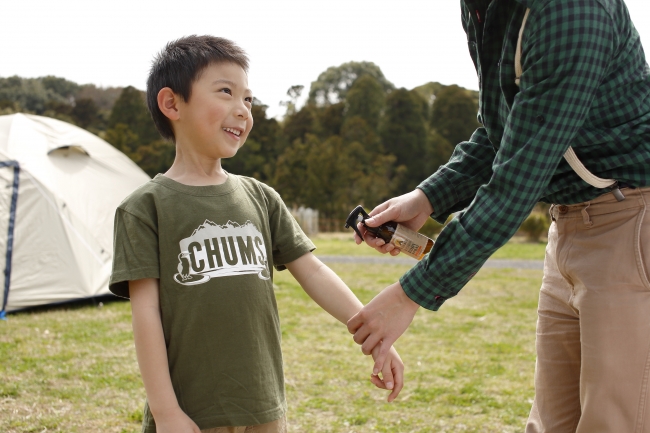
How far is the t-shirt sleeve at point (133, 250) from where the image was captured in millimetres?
1745

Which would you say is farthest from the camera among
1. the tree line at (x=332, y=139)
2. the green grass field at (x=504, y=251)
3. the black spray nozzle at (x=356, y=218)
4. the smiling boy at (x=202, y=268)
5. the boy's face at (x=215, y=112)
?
the tree line at (x=332, y=139)

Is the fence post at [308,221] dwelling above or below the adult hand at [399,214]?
below

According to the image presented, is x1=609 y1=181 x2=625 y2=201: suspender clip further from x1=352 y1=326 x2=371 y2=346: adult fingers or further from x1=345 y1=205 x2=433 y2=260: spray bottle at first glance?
x1=352 y1=326 x2=371 y2=346: adult fingers

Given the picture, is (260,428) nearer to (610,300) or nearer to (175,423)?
(175,423)

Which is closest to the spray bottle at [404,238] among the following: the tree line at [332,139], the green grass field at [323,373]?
the green grass field at [323,373]

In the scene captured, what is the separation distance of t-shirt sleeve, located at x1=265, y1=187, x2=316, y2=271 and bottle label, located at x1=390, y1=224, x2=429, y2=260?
0.28 meters

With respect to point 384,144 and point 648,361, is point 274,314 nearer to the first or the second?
point 648,361

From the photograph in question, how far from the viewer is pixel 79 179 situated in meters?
7.63

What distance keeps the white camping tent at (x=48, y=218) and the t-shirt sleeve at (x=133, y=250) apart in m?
5.33

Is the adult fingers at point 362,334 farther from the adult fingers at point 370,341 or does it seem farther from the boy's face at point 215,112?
the boy's face at point 215,112

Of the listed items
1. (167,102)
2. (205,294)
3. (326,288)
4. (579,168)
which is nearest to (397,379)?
(326,288)

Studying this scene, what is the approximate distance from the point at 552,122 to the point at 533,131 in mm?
51

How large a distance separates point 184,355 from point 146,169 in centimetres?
2731

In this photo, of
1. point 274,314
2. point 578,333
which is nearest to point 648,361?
point 578,333
